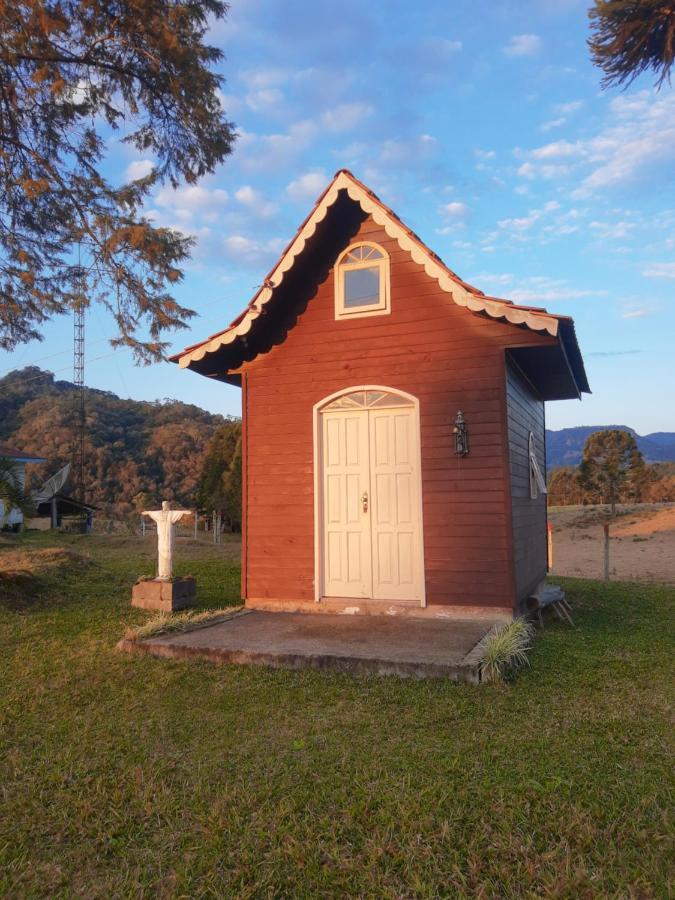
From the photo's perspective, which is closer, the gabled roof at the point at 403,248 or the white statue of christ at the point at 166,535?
→ the gabled roof at the point at 403,248

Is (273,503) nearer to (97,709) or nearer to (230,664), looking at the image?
(230,664)

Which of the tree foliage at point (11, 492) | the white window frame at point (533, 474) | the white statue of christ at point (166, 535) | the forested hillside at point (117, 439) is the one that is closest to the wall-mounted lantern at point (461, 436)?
the white window frame at point (533, 474)

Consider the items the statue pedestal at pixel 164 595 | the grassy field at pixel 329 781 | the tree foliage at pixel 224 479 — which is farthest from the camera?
the tree foliage at pixel 224 479

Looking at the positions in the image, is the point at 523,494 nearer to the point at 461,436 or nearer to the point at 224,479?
the point at 461,436

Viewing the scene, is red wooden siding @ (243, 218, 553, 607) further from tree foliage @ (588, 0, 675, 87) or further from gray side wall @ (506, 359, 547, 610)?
tree foliage @ (588, 0, 675, 87)

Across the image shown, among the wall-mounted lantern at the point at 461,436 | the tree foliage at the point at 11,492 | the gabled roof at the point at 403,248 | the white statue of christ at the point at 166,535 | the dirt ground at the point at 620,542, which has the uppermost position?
the gabled roof at the point at 403,248

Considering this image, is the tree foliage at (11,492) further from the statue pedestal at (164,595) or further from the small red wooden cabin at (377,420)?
the small red wooden cabin at (377,420)

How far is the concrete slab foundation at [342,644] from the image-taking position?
552 centimetres

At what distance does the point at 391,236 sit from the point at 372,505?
132 inches

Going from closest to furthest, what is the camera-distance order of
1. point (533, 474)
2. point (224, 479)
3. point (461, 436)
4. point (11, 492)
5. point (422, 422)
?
point (461, 436)
point (422, 422)
point (11, 492)
point (533, 474)
point (224, 479)

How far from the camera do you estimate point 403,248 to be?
7.90 metres

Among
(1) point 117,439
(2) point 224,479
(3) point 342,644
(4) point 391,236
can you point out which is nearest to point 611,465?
(2) point 224,479

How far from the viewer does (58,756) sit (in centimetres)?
405

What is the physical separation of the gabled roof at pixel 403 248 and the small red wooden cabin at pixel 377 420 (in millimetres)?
19
